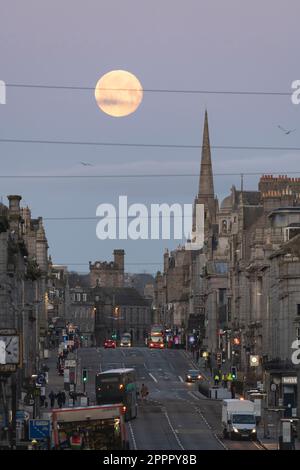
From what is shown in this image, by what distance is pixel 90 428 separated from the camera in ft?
219

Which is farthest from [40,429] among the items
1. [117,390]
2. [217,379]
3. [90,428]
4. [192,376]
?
[192,376]

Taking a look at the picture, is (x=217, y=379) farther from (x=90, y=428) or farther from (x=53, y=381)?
(x=90, y=428)

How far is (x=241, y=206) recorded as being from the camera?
182 meters

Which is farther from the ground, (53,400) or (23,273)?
(23,273)

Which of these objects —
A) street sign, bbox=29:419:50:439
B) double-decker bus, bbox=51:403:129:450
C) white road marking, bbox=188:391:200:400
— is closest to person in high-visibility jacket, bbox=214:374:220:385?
white road marking, bbox=188:391:200:400

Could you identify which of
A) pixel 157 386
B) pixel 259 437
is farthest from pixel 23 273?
pixel 259 437

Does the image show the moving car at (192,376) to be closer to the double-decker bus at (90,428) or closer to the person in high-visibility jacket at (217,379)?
the person in high-visibility jacket at (217,379)

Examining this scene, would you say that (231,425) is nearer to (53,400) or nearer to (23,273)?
(53,400)

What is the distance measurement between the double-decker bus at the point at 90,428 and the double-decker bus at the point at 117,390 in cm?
3450

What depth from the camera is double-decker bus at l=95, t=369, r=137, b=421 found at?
102 metres

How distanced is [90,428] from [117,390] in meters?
35.8

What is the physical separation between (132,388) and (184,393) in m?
26.4

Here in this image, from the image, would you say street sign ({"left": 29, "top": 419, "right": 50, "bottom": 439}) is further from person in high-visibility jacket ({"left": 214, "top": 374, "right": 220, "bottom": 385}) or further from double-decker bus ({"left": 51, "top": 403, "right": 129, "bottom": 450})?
person in high-visibility jacket ({"left": 214, "top": 374, "right": 220, "bottom": 385})
